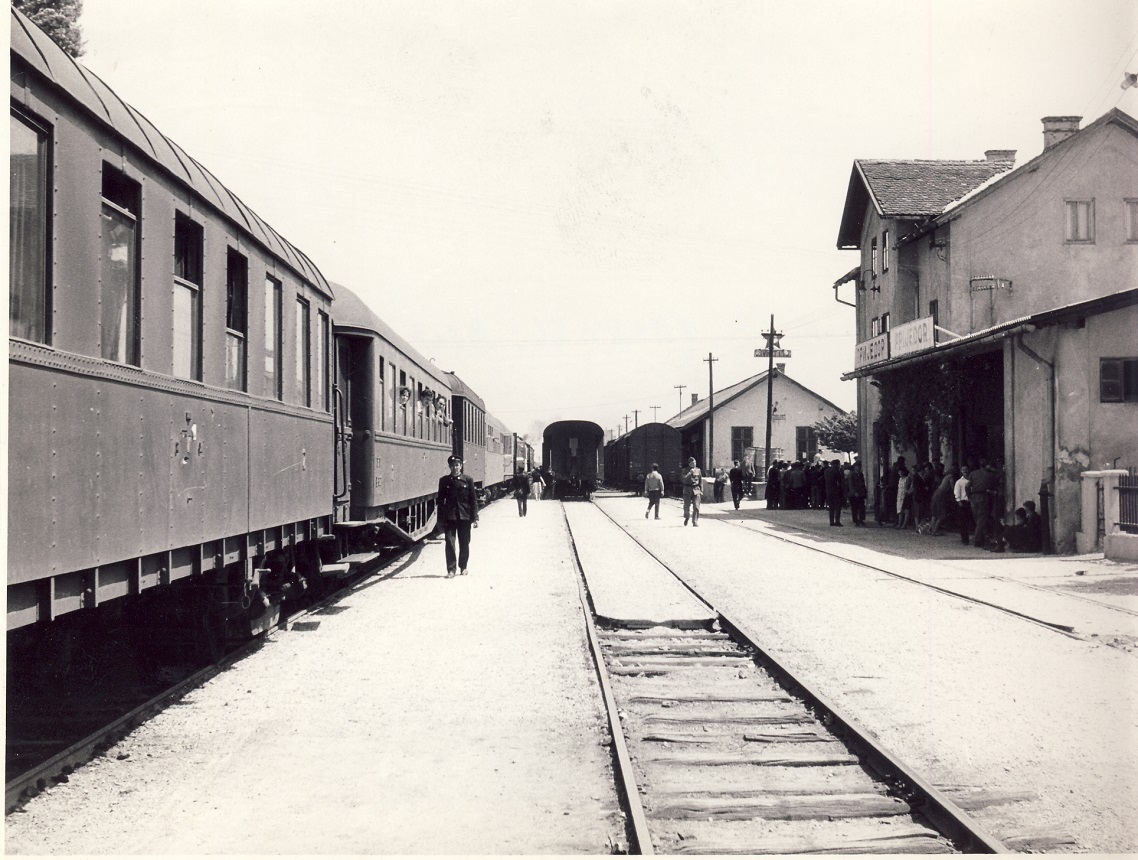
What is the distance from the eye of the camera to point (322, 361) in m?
10.4

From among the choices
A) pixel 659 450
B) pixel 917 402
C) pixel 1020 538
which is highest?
pixel 917 402

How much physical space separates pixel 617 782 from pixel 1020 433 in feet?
53.6

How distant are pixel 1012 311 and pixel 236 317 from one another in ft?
74.9

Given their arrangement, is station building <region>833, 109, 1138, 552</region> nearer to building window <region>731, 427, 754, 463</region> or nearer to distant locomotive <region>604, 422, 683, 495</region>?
distant locomotive <region>604, 422, 683, 495</region>

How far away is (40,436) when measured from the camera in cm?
434

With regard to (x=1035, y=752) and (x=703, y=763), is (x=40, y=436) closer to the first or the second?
(x=703, y=763)

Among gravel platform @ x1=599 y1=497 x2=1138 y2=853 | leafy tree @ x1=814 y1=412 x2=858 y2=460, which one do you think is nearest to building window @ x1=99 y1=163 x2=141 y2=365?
gravel platform @ x1=599 y1=497 x2=1138 y2=853

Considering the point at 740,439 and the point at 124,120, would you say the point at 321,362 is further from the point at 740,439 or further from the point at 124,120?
the point at 740,439

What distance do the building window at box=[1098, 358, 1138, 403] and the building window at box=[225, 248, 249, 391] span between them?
15010mm

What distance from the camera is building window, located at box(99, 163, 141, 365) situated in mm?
5117

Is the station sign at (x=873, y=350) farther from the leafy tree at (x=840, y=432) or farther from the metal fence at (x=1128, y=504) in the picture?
the leafy tree at (x=840, y=432)

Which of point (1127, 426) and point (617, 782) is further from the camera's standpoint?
point (1127, 426)

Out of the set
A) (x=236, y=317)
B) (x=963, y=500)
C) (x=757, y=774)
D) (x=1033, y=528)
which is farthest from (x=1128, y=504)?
(x=236, y=317)

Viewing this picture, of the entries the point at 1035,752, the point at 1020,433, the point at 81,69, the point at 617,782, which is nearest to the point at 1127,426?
the point at 1020,433
